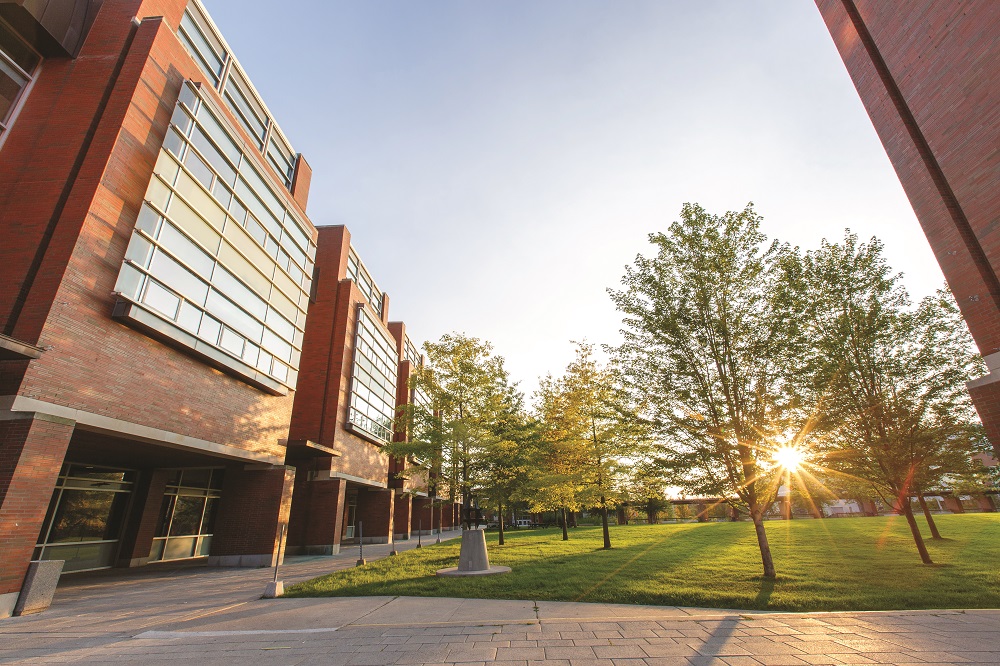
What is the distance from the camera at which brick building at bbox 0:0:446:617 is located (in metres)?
9.64

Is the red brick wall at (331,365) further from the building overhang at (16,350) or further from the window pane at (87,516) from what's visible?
the building overhang at (16,350)

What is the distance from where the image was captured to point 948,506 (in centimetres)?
4759

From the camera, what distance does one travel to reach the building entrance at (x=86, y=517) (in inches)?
568

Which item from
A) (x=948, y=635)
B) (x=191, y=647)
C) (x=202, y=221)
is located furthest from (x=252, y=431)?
(x=948, y=635)

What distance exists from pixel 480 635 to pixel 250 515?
48.8ft

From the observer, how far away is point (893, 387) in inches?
539

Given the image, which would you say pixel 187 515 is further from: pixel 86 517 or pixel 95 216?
pixel 95 216

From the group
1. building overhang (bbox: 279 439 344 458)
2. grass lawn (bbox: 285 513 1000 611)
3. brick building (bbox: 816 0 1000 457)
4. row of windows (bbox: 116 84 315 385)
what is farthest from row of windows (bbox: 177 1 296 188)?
brick building (bbox: 816 0 1000 457)

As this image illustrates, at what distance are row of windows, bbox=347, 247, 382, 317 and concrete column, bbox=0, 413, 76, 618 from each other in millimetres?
20464

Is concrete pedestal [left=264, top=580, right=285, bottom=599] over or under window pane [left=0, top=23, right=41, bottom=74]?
under

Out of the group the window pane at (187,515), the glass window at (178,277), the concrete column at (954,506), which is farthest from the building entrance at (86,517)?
the concrete column at (954,506)

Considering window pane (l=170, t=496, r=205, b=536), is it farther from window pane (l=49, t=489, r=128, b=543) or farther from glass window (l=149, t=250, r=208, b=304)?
glass window (l=149, t=250, r=208, b=304)

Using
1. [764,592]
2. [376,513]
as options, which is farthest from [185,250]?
[376,513]

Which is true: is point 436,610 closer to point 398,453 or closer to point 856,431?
point 398,453
